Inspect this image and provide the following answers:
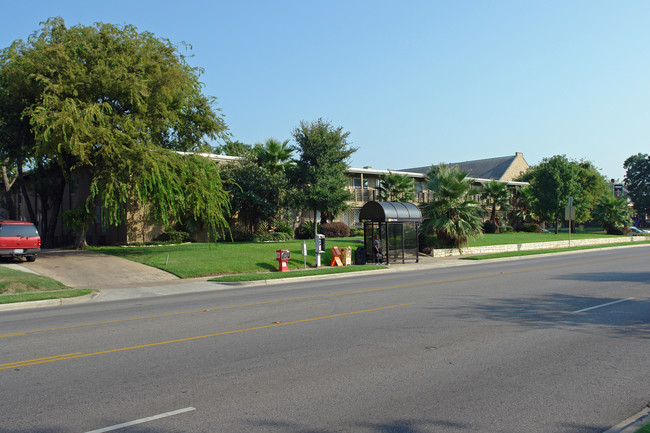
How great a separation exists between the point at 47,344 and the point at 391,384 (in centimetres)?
592

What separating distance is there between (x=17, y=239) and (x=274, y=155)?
18.5m

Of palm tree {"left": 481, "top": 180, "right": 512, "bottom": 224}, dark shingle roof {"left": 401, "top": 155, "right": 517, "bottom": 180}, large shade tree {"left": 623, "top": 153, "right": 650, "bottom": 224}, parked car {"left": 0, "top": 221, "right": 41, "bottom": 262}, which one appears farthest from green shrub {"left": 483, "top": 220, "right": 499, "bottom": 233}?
large shade tree {"left": 623, "top": 153, "right": 650, "bottom": 224}

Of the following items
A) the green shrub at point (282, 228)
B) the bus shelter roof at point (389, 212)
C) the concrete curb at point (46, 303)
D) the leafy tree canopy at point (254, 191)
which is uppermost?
the leafy tree canopy at point (254, 191)

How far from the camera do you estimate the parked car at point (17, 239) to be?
2194 centimetres

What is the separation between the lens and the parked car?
2194 cm

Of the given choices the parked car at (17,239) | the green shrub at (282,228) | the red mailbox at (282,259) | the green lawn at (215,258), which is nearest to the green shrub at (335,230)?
the green shrub at (282,228)

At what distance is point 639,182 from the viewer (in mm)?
94188

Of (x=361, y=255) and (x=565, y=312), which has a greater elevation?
(x=361, y=255)

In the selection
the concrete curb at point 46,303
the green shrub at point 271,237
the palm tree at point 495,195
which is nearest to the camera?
the concrete curb at point 46,303

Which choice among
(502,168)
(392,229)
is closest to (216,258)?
(392,229)

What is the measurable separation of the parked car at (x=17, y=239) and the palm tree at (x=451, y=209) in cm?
2185

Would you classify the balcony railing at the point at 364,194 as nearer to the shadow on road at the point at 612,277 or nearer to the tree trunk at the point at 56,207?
the tree trunk at the point at 56,207

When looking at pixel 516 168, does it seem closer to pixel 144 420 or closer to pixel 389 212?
pixel 389 212

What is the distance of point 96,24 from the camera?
86.3 feet
